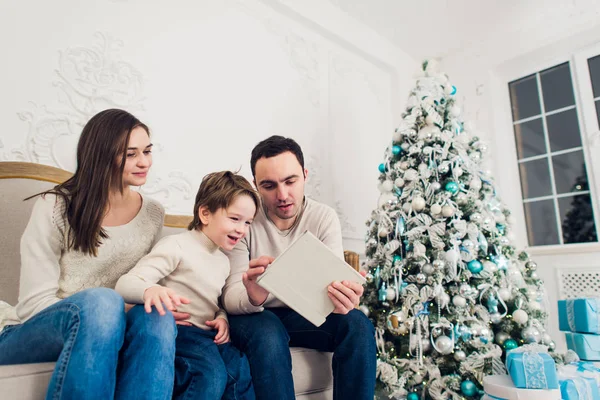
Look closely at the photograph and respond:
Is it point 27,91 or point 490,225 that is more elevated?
point 27,91

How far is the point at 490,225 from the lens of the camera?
2.05 metres

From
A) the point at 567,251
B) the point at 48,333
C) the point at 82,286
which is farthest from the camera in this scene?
the point at 567,251

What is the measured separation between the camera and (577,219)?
3.07m

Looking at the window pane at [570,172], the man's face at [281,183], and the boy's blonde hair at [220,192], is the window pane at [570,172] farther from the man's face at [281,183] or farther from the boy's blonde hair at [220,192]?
the boy's blonde hair at [220,192]

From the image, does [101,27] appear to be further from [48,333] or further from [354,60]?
[354,60]

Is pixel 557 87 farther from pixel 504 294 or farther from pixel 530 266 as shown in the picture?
pixel 504 294

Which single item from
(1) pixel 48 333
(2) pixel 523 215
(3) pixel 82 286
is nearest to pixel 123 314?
(1) pixel 48 333

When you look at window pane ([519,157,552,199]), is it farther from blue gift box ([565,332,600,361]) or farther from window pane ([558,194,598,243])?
blue gift box ([565,332,600,361])

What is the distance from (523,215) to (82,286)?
330 centimetres

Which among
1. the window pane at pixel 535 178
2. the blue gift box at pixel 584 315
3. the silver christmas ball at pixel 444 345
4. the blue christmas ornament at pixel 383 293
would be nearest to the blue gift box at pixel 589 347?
the blue gift box at pixel 584 315

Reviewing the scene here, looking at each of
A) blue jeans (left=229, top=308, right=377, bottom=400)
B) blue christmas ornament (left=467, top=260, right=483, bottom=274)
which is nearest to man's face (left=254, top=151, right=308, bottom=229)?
blue jeans (left=229, top=308, right=377, bottom=400)

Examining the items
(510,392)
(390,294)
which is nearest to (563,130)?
(390,294)

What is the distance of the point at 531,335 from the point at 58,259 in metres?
1.85

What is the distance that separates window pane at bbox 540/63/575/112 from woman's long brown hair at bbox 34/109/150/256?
10.8 feet
